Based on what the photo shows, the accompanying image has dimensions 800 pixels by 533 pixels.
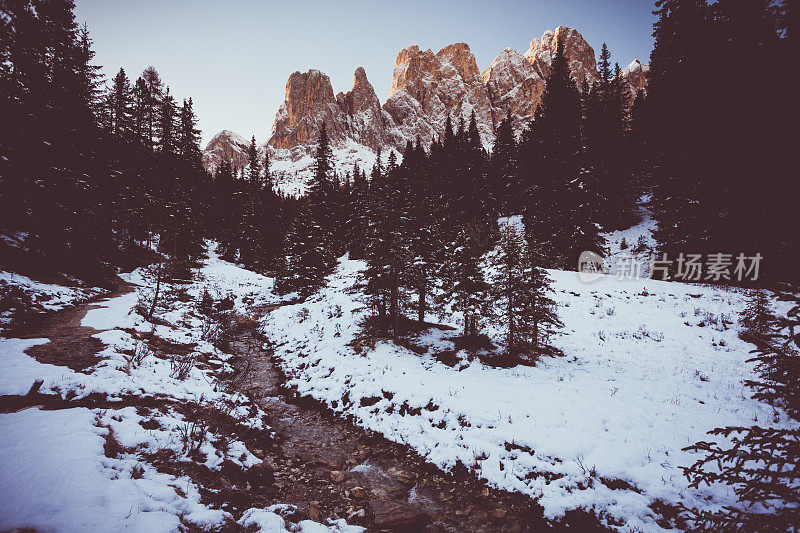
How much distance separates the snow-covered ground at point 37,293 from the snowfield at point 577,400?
32.6 feet

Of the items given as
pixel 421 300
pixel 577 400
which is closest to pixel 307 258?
pixel 421 300

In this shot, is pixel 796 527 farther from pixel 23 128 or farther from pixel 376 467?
pixel 23 128

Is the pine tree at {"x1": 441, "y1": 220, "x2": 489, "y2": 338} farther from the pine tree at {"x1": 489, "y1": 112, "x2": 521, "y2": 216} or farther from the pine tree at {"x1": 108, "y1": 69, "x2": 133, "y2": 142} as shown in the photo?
the pine tree at {"x1": 108, "y1": 69, "x2": 133, "y2": 142}

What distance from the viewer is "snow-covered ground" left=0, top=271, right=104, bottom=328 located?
38.5ft

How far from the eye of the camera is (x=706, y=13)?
9234 mm

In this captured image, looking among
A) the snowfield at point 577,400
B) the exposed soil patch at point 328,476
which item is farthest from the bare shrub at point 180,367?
the snowfield at point 577,400

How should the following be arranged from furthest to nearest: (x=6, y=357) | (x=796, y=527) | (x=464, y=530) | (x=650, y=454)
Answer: (x=6, y=357) < (x=650, y=454) < (x=464, y=530) < (x=796, y=527)

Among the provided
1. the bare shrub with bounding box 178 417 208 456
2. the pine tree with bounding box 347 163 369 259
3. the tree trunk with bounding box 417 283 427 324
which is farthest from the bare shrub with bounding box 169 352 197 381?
the pine tree with bounding box 347 163 369 259

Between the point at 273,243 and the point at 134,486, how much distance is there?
154ft

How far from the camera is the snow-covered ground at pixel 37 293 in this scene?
38.5 feet

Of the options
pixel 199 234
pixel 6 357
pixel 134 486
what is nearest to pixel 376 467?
pixel 134 486

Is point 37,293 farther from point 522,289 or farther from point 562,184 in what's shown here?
point 562,184

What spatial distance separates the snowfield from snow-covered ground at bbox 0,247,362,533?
3.64m

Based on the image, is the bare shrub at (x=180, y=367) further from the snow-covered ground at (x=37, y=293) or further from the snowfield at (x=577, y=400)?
the snow-covered ground at (x=37, y=293)
